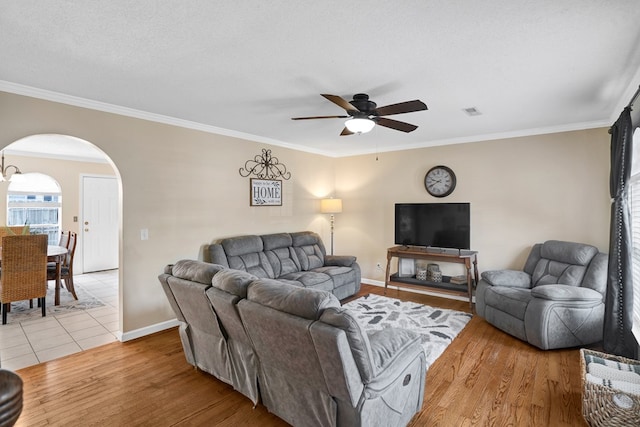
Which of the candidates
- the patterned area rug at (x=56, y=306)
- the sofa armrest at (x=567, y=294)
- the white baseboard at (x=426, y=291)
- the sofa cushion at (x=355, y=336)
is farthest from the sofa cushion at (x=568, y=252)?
the patterned area rug at (x=56, y=306)

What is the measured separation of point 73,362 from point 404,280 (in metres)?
4.24

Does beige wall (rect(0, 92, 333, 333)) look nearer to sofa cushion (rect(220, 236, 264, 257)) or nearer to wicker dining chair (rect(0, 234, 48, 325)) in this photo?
sofa cushion (rect(220, 236, 264, 257))

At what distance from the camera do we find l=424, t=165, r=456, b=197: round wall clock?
514cm

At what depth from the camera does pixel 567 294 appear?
3.32 m

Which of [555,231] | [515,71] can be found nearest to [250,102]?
[515,71]

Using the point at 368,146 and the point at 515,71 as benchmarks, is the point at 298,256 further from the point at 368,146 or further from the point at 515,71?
the point at 515,71

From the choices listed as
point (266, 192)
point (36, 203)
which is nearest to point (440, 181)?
point (266, 192)

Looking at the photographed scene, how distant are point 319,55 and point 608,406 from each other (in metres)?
3.06

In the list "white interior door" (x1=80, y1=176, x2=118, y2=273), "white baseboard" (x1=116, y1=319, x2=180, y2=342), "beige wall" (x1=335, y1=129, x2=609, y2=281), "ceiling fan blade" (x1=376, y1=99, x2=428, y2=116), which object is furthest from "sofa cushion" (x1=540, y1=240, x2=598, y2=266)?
"white interior door" (x1=80, y1=176, x2=118, y2=273)

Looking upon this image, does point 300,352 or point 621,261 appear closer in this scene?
point 300,352

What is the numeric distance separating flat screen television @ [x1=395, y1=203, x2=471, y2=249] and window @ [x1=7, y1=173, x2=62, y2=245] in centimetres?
669

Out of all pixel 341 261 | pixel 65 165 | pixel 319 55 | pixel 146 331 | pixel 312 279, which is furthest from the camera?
pixel 65 165

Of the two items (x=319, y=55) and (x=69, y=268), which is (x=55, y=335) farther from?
(x=319, y=55)

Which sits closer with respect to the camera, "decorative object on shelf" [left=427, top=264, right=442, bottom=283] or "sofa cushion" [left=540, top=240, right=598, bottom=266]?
"sofa cushion" [left=540, top=240, right=598, bottom=266]
